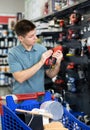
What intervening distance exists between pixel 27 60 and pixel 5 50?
17.6ft

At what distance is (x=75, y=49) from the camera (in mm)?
3387

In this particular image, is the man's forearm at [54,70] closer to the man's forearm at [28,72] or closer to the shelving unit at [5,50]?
the man's forearm at [28,72]

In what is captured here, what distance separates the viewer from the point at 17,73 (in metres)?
2.21

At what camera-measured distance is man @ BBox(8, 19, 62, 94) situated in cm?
217

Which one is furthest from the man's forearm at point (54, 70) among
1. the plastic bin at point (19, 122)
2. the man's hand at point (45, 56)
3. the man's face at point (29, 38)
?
the plastic bin at point (19, 122)

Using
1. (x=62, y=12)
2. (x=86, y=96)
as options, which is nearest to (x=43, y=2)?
(x=62, y=12)

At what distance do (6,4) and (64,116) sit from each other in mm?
6495

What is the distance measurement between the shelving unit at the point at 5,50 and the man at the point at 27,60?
17.0ft

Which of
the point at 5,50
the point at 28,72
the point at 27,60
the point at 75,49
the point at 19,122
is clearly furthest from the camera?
the point at 5,50

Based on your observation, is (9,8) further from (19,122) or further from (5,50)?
(19,122)

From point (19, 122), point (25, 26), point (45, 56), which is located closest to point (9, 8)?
point (25, 26)

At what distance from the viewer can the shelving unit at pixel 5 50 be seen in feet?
24.3

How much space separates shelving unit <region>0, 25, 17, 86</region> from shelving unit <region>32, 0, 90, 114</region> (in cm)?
334

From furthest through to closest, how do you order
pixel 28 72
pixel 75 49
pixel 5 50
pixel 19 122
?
pixel 5 50 → pixel 75 49 → pixel 28 72 → pixel 19 122
